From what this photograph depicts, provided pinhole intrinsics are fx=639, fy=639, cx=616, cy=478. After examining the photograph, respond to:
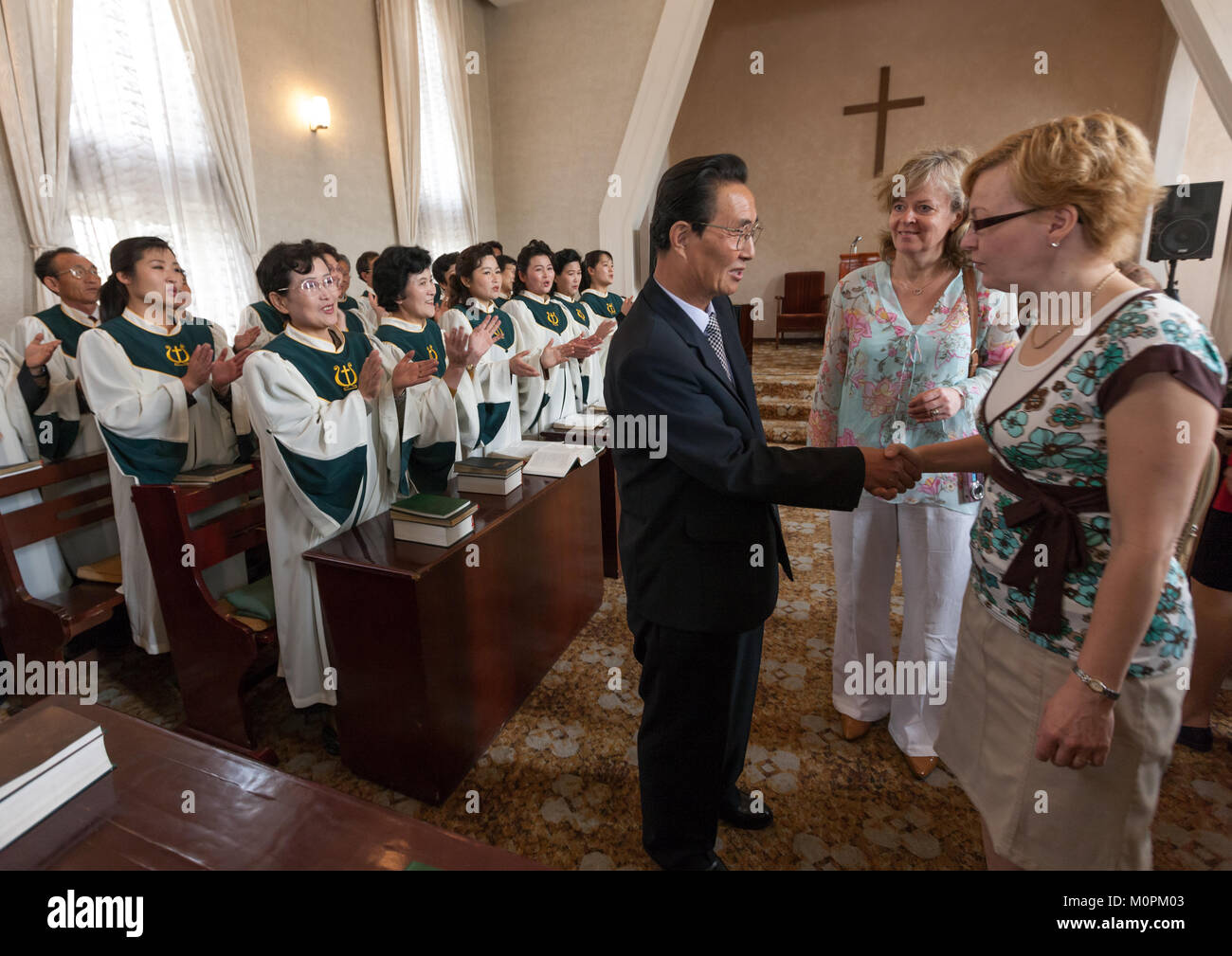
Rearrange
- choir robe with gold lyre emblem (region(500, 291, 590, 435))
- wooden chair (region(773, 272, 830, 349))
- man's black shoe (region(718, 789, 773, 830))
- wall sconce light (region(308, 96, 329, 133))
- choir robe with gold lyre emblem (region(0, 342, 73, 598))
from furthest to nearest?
wooden chair (region(773, 272, 830, 349)) < wall sconce light (region(308, 96, 329, 133)) < choir robe with gold lyre emblem (region(500, 291, 590, 435)) < choir robe with gold lyre emblem (region(0, 342, 73, 598)) < man's black shoe (region(718, 789, 773, 830))

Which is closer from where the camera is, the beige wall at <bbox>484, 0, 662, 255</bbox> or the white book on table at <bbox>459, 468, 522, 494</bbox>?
the white book on table at <bbox>459, 468, 522, 494</bbox>

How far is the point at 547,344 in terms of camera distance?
12.0ft

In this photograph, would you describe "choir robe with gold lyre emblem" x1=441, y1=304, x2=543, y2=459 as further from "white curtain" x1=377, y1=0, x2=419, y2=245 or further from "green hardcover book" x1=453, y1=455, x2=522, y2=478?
"white curtain" x1=377, y1=0, x2=419, y2=245

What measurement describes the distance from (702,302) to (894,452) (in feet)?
1.59

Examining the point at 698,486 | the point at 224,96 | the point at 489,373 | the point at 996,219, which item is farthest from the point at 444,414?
the point at 224,96

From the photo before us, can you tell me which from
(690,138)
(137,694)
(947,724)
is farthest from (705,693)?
(690,138)

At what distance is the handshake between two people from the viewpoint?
121 centimetres

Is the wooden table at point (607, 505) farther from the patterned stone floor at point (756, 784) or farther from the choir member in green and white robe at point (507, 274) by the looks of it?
the choir member in green and white robe at point (507, 274)

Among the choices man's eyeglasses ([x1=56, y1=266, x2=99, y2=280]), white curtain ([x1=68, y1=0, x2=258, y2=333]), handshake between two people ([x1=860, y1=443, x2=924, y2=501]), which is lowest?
handshake between two people ([x1=860, y1=443, x2=924, y2=501])

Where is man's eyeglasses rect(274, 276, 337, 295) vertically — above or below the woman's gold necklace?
above

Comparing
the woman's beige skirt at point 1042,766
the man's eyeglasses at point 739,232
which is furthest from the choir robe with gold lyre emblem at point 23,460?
the woman's beige skirt at point 1042,766

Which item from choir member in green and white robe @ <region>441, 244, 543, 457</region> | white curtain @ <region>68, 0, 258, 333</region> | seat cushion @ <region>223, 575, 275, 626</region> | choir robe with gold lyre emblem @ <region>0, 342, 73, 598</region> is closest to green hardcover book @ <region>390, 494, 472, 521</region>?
seat cushion @ <region>223, 575, 275, 626</region>

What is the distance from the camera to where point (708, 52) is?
9.15m

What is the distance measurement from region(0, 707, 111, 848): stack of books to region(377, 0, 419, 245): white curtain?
19.7ft
